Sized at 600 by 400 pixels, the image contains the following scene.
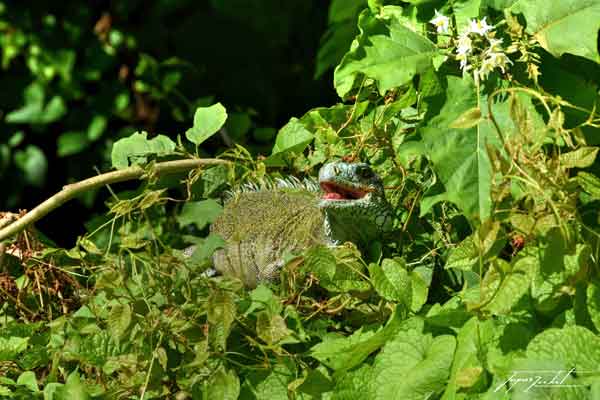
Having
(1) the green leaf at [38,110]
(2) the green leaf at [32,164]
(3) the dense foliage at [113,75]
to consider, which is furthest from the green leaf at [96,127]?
(2) the green leaf at [32,164]

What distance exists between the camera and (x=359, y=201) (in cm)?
243

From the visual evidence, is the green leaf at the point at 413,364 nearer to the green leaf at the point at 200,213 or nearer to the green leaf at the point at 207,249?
the green leaf at the point at 207,249

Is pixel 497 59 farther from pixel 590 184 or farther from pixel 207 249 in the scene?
pixel 207 249

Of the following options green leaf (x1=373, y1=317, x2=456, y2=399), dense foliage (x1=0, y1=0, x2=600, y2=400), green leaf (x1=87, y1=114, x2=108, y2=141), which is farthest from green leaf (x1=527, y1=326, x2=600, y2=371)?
green leaf (x1=87, y1=114, x2=108, y2=141)

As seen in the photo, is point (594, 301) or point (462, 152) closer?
point (594, 301)

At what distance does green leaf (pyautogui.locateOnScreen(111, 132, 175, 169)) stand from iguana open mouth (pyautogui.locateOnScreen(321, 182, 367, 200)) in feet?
1.48

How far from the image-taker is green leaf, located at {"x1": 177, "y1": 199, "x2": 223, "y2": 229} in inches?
113

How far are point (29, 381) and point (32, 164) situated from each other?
10.4 ft

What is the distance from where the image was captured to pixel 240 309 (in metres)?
2.12

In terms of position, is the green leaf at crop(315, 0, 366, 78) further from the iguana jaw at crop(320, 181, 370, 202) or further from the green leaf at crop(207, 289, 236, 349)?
the green leaf at crop(207, 289, 236, 349)

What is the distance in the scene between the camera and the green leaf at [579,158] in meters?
1.77

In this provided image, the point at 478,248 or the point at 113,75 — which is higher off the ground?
the point at 478,248

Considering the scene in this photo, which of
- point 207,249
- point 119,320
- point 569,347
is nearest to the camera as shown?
point 569,347

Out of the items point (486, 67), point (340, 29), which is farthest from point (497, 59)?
point (340, 29)
